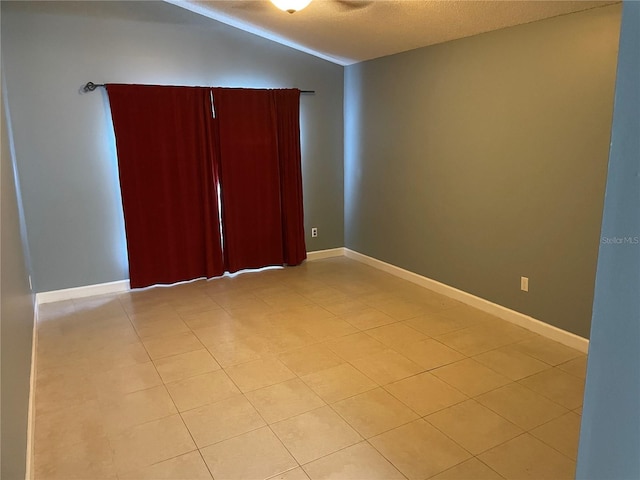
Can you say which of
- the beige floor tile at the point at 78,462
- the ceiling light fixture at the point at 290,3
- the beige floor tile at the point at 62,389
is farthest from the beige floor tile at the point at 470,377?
the ceiling light fixture at the point at 290,3

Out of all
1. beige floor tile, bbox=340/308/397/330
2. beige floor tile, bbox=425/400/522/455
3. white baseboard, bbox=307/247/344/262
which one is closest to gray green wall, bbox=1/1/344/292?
white baseboard, bbox=307/247/344/262

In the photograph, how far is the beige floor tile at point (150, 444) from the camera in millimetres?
2094

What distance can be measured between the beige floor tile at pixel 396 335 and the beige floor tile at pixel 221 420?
1.13 m

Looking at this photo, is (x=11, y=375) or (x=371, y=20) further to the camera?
(x=371, y=20)

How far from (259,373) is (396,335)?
1.05 metres

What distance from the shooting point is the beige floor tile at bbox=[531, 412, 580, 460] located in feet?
7.00

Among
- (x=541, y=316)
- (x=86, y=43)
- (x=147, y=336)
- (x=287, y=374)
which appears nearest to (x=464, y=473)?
(x=287, y=374)

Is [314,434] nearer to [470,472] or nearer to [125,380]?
[470,472]

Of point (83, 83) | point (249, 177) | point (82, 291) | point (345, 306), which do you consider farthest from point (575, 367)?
point (83, 83)

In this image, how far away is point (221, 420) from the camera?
2.38 m

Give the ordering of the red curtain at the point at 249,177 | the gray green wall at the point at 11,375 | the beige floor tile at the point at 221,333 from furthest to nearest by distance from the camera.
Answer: the red curtain at the point at 249,177
the beige floor tile at the point at 221,333
the gray green wall at the point at 11,375

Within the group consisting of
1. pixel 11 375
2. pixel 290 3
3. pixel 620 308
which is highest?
pixel 290 3

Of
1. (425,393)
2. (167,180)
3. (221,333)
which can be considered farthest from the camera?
(167,180)

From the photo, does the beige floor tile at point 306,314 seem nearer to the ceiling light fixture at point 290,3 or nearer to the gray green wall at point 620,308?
the ceiling light fixture at point 290,3
